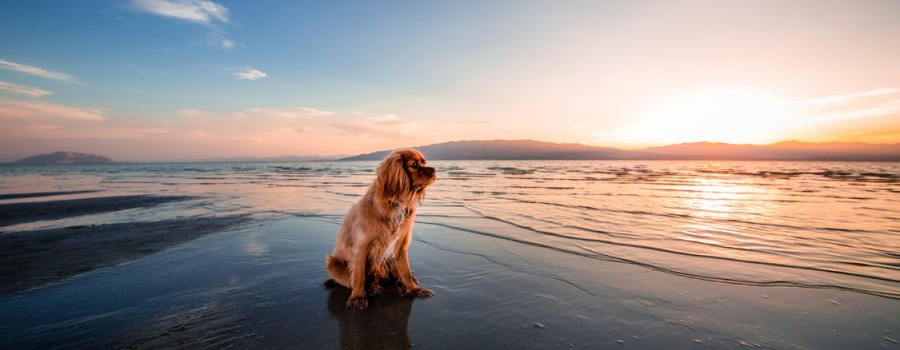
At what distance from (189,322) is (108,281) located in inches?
86.9

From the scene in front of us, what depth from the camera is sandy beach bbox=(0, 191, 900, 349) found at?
2984 mm

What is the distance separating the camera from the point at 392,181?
4.03 meters

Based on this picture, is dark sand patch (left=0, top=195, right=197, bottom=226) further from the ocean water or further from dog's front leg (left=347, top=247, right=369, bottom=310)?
dog's front leg (left=347, top=247, right=369, bottom=310)

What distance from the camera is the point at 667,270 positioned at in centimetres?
476

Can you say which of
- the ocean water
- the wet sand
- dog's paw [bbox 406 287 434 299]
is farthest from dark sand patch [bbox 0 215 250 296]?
dog's paw [bbox 406 287 434 299]

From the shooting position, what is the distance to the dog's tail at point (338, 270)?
4203 millimetres

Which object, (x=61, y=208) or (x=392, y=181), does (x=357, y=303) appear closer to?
(x=392, y=181)

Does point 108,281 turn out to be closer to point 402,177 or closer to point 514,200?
point 402,177

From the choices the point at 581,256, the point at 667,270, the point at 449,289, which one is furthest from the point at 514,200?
the point at 449,289

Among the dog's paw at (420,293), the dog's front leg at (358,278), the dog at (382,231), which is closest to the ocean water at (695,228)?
the dog's paw at (420,293)

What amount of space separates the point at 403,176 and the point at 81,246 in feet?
22.0

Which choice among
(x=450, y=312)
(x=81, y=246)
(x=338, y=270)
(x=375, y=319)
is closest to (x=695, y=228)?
(x=450, y=312)

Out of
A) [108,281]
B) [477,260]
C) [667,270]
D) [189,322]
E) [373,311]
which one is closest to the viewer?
[189,322]

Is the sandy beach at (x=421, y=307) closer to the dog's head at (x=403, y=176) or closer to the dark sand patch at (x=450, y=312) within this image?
the dark sand patch at (x=450, y=312)
